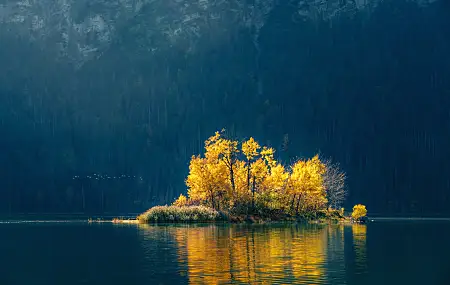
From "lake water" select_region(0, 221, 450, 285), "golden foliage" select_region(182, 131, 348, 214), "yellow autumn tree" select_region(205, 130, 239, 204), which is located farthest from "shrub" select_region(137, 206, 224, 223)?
"lake water" select_region(0, 221, 450, 285)

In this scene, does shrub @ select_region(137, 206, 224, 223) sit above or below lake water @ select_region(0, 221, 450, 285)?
above

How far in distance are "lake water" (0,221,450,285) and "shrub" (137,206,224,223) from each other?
28.4 m

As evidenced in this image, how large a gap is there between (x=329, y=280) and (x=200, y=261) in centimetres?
983

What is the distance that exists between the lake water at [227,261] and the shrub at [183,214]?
28.4m

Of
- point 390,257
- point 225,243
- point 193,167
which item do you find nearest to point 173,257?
point 225,243

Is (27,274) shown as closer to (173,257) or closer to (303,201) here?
(173,257)

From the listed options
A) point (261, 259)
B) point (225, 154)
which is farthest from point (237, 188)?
point (261, 259)

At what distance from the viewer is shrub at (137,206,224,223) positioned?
84.2 meters

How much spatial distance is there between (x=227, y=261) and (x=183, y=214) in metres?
48.9

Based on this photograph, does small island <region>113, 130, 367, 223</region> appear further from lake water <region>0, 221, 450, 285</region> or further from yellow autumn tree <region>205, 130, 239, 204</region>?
lake water <region>0, 221, 450, 285</region>

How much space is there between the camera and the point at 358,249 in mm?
45469

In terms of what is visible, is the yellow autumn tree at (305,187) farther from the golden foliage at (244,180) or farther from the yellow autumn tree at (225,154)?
the yellow autumn tree at (225,154)

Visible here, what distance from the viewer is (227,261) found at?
120 ft

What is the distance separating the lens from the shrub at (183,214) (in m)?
84.2
